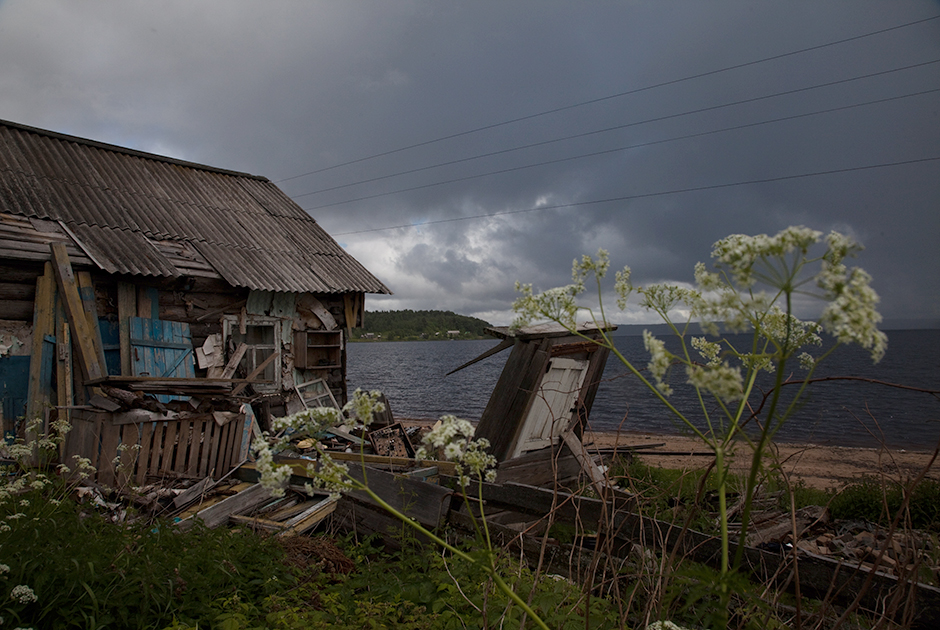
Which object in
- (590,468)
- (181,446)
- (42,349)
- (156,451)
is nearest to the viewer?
(590,468)

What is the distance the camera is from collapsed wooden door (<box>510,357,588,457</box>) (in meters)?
6.41

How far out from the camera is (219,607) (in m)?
3.28

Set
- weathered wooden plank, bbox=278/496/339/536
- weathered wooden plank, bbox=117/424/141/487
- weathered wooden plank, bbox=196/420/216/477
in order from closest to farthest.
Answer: weathered wooden plank, bbox=278/496/339/536 < weathered wooden plank, bbox=117/424/141/487 < weathered wooden plank, bbox=196/420/216/477

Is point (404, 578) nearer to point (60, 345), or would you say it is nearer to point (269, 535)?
point (269, 535)

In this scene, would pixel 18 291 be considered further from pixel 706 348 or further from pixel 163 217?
pixel 706 348

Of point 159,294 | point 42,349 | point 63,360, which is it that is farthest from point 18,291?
point 159,294

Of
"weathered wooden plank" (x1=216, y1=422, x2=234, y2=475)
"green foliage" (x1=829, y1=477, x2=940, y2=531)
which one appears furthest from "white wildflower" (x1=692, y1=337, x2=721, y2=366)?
"weathered wooden plank" (x1=216, y1=422, x2=234, y2=475)

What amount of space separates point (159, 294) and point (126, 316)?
0.79m

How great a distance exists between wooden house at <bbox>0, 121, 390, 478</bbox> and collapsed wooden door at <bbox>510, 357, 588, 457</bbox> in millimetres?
4473

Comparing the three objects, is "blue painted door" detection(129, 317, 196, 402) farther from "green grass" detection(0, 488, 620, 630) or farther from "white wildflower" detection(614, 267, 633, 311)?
"white wildflower" detection(614, 267, 633, 311)

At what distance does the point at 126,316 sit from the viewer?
366 inches

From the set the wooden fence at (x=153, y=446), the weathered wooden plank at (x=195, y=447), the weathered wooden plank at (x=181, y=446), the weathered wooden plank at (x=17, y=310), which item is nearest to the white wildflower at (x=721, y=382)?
the wooden fence at (x=153, y=446)

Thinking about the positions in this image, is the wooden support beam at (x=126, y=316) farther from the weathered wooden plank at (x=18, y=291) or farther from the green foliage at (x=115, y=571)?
the green foliage at (x=115, y=571)

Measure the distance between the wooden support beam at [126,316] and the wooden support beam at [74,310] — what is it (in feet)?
1.95
